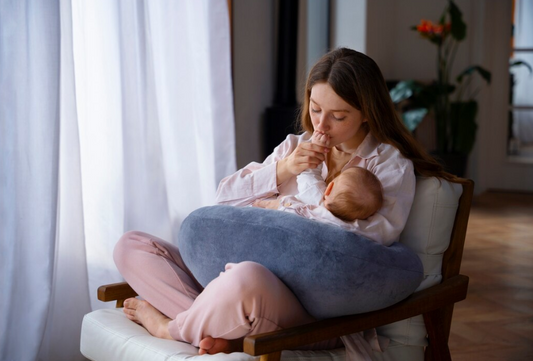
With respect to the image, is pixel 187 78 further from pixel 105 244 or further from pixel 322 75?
pixel 322 75

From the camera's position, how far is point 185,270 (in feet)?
5.79

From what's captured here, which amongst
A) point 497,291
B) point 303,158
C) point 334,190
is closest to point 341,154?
point 303,158

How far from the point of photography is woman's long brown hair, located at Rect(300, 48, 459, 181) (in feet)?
5.56

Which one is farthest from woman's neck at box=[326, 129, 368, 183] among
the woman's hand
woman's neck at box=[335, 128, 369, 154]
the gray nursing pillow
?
the gray nursing pillow

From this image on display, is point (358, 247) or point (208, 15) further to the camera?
point (208, 15)

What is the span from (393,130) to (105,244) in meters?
1.37

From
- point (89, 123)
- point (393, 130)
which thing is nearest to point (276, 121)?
point (89, 123)

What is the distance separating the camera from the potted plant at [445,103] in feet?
17.7

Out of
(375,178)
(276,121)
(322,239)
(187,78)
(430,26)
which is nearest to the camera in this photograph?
(322,239)

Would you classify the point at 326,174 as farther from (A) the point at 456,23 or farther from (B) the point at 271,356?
(A) the point at 456,23

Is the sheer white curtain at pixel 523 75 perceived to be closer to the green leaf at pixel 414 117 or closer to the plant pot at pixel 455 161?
the plant pot at pixel 455 161

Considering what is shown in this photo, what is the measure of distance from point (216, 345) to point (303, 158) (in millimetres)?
566

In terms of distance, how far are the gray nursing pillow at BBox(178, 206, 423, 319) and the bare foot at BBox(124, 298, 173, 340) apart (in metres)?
0.21

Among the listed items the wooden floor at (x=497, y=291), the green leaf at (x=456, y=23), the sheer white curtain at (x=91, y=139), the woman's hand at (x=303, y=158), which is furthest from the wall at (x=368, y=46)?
the woman's hand at (x=303, y=158)
